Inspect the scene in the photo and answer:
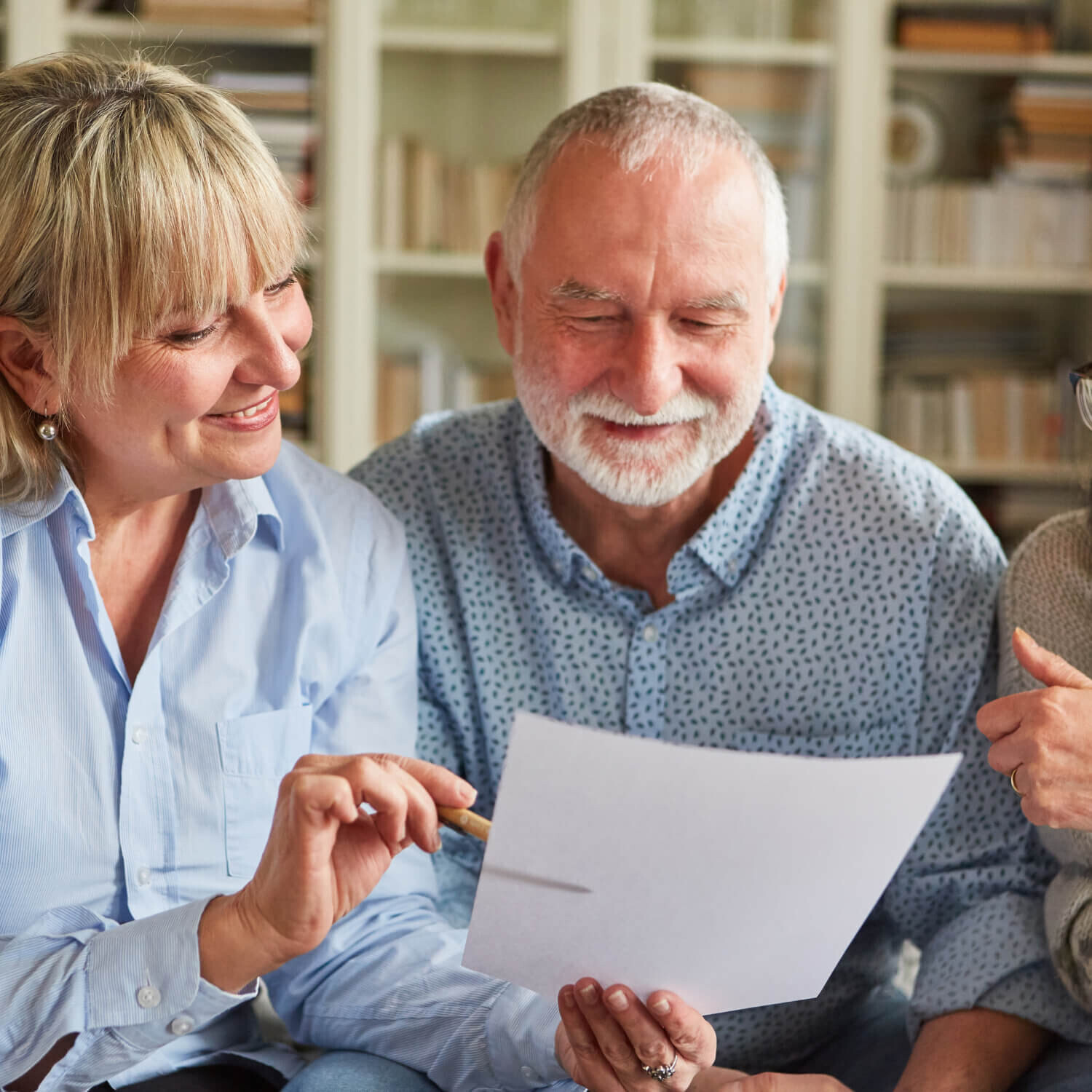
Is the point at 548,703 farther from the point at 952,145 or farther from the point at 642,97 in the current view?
the point at 952,145

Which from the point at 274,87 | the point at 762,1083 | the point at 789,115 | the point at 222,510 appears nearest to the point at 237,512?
the point at 222,510

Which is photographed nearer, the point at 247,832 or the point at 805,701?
the point at 247,832

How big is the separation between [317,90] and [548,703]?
2.30 metres

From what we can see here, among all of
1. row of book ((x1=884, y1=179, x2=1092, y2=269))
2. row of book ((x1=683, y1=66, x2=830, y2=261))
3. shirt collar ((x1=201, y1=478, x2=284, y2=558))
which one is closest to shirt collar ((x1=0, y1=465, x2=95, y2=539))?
shirt collar ((x1=201, y1=478, x2=284, y2=558))

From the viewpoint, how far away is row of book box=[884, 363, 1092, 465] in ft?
10.8

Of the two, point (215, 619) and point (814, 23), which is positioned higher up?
point (814, 23)

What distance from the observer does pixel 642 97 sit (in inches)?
50.6

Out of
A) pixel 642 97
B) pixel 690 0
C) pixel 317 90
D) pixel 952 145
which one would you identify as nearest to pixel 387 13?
pixel 317 90

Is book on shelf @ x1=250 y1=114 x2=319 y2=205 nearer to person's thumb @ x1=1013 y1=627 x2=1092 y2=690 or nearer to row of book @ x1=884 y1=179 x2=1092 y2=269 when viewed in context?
row of book @ x1=884 y1=179 x2=1092 y2=269

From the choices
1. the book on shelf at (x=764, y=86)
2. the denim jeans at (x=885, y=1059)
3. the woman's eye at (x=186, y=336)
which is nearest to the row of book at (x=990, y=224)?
the book on shelf at (x=764, y=86)

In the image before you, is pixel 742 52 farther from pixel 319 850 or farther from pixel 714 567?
pixel 319 850

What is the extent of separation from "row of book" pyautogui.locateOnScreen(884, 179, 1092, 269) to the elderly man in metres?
2.08

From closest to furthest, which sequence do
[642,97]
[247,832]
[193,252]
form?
[193,252] → [247,832] → [642,97]

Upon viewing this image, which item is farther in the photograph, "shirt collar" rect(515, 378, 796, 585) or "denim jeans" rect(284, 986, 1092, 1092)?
"shirt collar" rect(515, 378, 796, 585)
